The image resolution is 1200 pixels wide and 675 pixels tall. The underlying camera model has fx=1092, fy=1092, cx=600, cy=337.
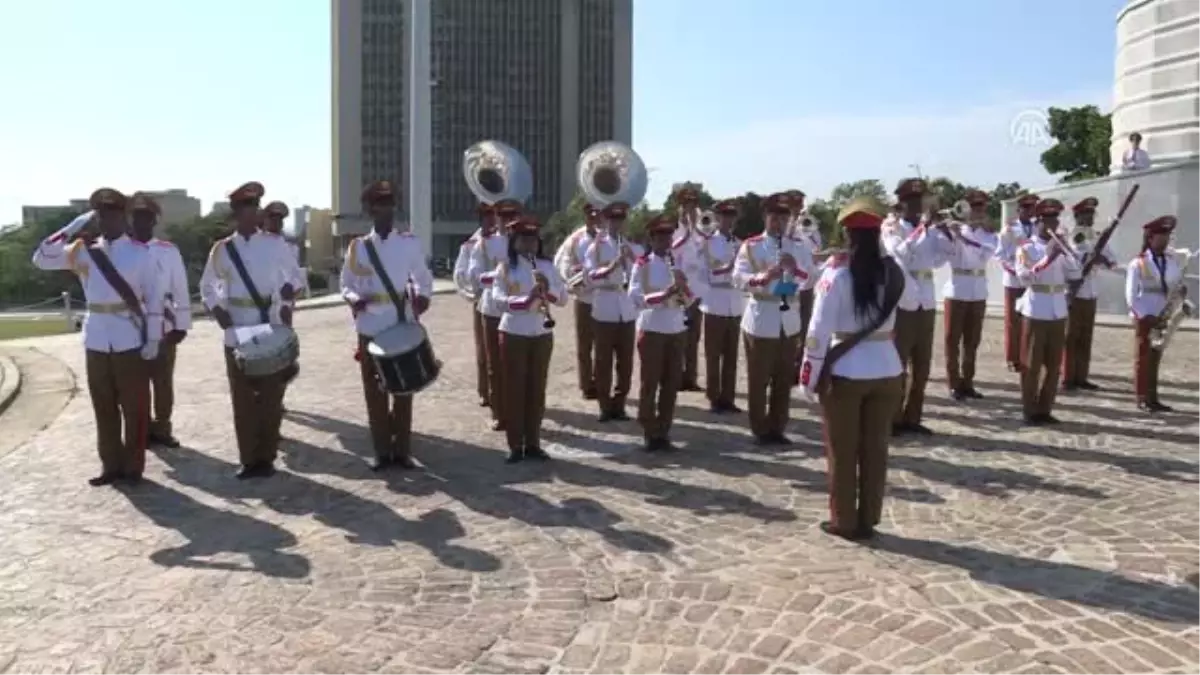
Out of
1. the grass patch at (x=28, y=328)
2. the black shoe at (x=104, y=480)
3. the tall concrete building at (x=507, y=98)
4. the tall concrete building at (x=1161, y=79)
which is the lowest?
the grass patch at (x=28, y=328)

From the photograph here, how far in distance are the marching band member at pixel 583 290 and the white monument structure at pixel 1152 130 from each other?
47.4 feet

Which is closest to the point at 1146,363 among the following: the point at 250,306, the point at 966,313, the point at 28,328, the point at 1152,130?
the point at 966,313

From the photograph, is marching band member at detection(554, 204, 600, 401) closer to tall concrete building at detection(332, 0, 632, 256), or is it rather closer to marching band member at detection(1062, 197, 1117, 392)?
marching band member at detection(1062, 197, 1117, 392)

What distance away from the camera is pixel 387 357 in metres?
7.93

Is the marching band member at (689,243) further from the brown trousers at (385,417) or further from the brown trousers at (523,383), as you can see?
the brown trousers at (385,417)

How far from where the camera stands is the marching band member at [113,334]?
801 centimetres

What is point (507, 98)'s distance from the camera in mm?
109375

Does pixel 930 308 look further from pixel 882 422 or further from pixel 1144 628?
pixel 1144 628

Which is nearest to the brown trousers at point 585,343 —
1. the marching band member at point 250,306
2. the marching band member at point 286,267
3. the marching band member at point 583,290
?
the marching band member at point 583,290

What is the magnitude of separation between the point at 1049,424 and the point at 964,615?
5.53 meters

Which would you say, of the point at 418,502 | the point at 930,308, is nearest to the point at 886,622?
the point at 418,502

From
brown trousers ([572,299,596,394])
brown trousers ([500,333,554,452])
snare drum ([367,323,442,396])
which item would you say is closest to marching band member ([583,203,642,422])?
brown trousers ([572,299,596,394])

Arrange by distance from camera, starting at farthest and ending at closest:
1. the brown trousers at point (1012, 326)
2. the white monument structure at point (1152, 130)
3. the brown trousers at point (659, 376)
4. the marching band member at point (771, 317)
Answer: the white monument structure at point (1152, 130) < the brown trousers at point (1012, 326) < the marching band member at point (771, 317) < the brown trousers at point (659, 376)

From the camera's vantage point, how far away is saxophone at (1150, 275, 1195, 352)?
10750mm
